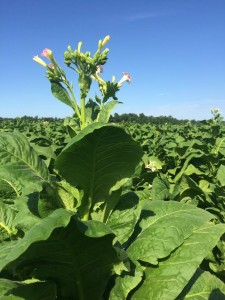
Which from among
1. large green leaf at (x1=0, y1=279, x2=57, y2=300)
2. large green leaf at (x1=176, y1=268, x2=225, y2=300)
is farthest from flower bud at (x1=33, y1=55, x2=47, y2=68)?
large green leaf at (x1=176, y1=268, x2=225, y2=300)

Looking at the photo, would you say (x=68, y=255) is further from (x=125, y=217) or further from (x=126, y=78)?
(x=126, y=78)

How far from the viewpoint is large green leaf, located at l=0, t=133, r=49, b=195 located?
1517 millimetres

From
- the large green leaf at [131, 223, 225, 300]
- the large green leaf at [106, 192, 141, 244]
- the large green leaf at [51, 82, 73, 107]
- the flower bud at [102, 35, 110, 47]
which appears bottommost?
the large green leaf at [131, 223, 225, 300]

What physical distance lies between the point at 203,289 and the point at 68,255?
0.63m

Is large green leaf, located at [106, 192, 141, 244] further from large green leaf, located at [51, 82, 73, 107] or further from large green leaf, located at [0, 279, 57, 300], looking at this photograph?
large green leaf, located at [51, 82, 73, 107]

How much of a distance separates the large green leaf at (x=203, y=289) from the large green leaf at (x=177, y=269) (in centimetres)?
17

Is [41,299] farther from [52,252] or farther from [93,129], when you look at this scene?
[93,129]

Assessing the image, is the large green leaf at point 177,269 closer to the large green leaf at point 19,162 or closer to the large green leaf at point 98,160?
the large green leaf at point 98,160

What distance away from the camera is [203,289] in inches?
68.5

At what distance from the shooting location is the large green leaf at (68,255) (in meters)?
1.20

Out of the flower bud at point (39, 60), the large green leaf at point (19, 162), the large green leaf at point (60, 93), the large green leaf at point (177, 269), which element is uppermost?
the flower bud at point (39, 60)

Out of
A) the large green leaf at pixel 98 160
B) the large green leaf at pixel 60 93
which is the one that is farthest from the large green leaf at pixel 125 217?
the large green leaf at pixel 60 93

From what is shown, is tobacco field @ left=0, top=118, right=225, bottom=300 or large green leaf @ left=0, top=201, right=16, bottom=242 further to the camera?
large green leaf @ left=0, top=201, right=16, bottom=242

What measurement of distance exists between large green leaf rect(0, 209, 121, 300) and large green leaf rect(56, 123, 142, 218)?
9.1 inches
